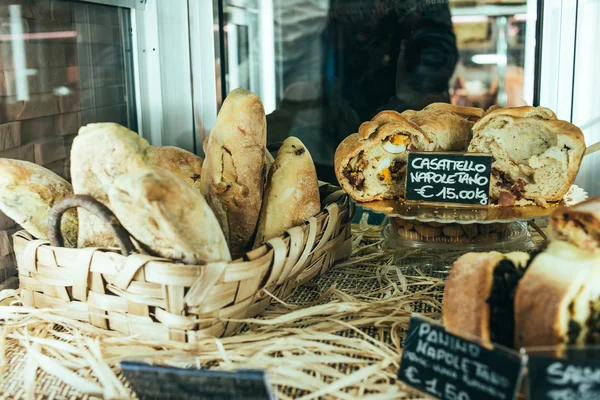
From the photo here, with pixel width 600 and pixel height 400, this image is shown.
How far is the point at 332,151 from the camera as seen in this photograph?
2.41m

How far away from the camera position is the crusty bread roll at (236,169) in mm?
1401

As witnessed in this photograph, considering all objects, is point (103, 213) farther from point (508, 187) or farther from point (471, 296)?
point (508, 187)

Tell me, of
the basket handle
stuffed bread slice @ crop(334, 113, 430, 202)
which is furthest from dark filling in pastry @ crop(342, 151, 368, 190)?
the basket handle

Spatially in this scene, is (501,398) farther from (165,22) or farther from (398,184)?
(165,22)

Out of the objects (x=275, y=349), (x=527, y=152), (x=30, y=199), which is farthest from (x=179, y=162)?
(x=527, y=152)

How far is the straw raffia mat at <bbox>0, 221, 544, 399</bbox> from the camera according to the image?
1.05 meters

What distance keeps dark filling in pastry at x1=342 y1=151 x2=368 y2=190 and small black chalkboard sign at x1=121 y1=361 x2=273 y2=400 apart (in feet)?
2.84

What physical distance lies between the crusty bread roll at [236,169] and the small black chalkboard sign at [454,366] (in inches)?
22.1

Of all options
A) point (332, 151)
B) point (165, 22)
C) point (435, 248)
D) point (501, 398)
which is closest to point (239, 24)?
point (165, 22)

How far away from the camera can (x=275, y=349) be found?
1.16 m

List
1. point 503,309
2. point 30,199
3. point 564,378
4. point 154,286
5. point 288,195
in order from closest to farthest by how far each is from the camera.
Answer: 1. point 564,378
2. point 503,309
3. point 154,286
4. point 30,199
5. point 288,195

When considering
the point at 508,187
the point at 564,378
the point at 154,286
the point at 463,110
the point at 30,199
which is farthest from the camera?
the point at 463,110

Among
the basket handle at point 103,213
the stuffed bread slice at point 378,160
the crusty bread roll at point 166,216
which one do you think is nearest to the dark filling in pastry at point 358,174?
the stuffed bread slice at point 378,160

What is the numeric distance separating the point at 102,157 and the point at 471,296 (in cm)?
76
